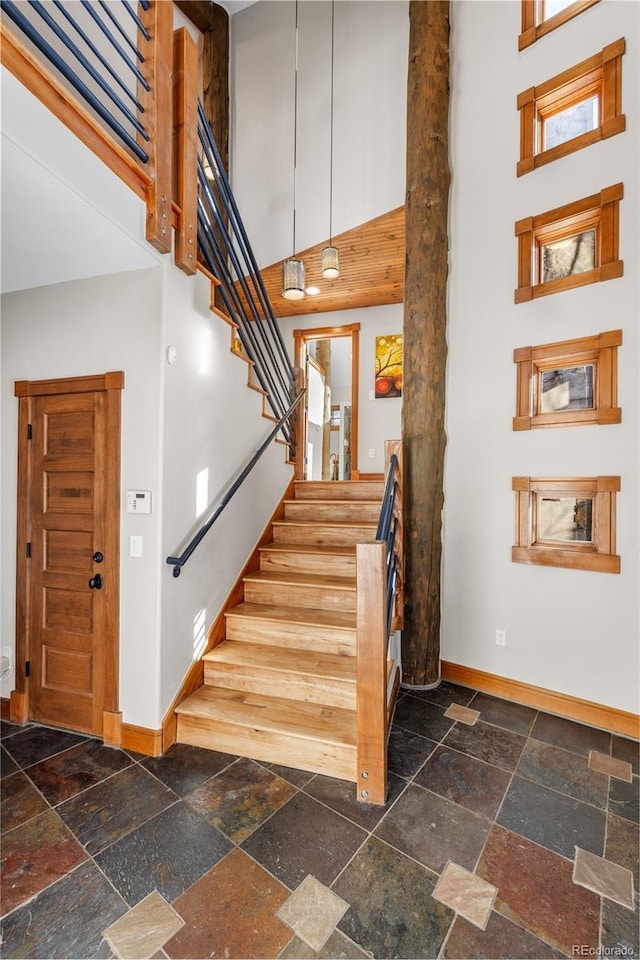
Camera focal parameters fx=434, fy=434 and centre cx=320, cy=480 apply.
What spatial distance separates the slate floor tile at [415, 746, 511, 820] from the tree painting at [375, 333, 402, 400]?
4135mm

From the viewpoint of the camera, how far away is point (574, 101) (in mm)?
3021

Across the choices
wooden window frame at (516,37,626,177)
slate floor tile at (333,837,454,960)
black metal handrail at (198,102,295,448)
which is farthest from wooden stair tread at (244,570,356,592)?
wooden window frame at (516,37,626,177)

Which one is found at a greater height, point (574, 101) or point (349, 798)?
point (574, 101)

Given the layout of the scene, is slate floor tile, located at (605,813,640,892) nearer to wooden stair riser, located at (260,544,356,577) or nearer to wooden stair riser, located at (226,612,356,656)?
wooden stair riser, located at (226,612,356,656)

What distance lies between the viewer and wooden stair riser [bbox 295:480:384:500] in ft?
13.5

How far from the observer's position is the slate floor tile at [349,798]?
1.92 metres

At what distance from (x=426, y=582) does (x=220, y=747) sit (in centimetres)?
180

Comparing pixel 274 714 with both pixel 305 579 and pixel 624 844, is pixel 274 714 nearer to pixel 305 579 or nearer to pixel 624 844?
pixel 305 579

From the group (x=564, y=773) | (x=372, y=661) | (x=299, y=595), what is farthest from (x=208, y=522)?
(x=564, y=773)

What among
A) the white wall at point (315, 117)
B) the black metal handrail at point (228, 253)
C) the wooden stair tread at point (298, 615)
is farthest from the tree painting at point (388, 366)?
the wooden stair tread at point (298, 615)

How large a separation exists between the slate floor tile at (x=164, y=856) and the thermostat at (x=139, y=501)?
1439mm

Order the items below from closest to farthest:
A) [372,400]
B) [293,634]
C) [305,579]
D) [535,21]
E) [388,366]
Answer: [293,634]
[535,21]
[305,579]
[388,366]
[372,400]

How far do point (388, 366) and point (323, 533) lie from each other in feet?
9.33

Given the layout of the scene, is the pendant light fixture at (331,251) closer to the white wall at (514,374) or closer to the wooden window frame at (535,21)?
the white wall at (514,374)
